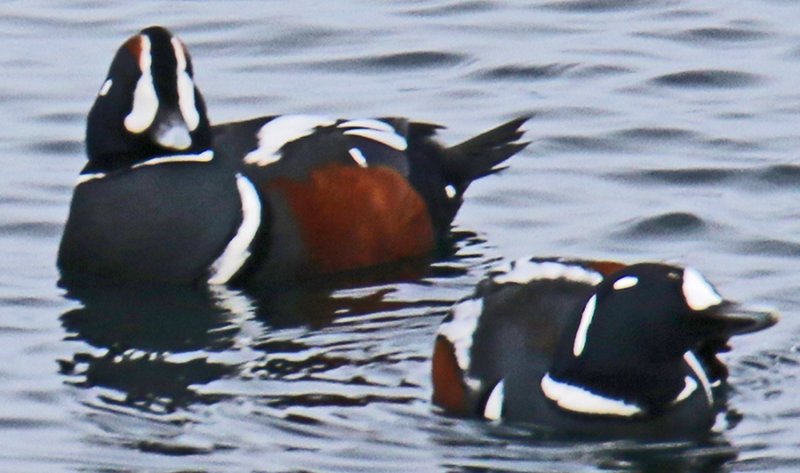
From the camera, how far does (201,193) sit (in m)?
10.0

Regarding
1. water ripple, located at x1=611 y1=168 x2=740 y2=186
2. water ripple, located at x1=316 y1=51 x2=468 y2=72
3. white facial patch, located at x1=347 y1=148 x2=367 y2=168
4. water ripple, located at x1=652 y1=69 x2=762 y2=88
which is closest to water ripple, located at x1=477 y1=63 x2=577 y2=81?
water ripple, located at x1=316 y1=51 x2=468 y2=72

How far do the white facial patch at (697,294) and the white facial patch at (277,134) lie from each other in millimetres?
2924

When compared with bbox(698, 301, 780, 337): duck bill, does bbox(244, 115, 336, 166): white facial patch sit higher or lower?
higher

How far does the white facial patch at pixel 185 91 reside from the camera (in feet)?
32.9

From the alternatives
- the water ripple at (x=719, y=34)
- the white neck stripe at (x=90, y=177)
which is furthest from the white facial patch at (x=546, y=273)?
the water ripple at (x=719, y=34)

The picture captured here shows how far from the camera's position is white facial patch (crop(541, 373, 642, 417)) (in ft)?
25.7

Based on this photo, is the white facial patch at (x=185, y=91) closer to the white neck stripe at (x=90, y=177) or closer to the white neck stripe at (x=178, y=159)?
the white neck stripe at (x=178, y=159)

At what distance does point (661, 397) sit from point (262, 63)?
618cm

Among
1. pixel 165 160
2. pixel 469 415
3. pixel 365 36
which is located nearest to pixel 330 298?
pixel 165 160

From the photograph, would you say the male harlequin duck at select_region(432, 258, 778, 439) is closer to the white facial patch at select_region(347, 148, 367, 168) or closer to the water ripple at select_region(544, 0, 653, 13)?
the white facial patch at select_region(347, 148, 367, 168)

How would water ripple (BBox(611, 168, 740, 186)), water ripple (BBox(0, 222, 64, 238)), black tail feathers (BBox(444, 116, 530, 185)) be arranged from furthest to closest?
water ripple (BBox(611, 168, 740, 186)), black tail feathers (BBox(444, 116, 530, 185)), water ripple (BBox(0, 222, 64, 238))

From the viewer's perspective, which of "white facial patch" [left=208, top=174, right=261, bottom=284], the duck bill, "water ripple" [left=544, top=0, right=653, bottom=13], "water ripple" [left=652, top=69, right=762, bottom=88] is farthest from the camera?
"water ripple" [left=544, top=0, right=653, bottom=13]

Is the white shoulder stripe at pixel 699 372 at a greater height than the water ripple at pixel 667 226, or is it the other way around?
the white shoulder stripe at pixel 699 372

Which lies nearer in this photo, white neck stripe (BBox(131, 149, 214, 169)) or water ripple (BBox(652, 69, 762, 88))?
white neck stripe (BBox(131, 149, 214, 169))
